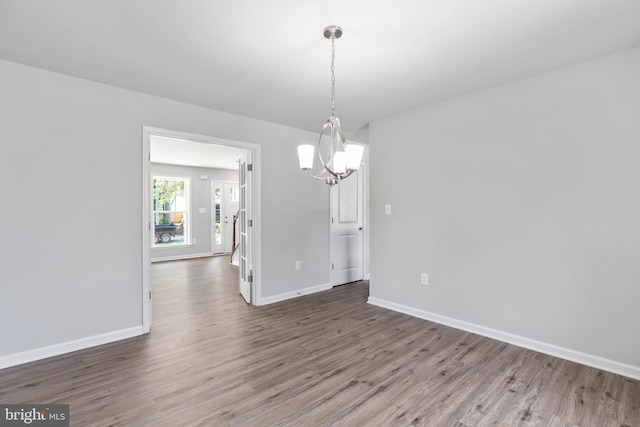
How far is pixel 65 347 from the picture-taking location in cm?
261

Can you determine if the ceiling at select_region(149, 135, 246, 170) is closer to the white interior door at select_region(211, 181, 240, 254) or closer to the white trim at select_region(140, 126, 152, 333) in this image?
the white interior door at select_region(211, 181, 240, 254)

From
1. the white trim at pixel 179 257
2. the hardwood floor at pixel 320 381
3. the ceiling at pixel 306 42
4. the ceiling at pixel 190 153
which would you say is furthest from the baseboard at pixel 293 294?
the white trim at pixel 179 257

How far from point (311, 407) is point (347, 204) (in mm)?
3426

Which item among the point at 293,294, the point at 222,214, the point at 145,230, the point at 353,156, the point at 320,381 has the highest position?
the point at 353,156

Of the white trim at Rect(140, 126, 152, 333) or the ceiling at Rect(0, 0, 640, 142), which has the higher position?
the ceiling at Rect(0, 0, 640, 142)

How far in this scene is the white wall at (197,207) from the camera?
7641 millimetres

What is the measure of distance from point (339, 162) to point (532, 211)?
1888 millimetres

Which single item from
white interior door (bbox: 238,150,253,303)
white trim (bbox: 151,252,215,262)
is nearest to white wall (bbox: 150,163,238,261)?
white trim (bbox: 151,252,215,262)

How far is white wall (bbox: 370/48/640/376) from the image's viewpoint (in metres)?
2.26

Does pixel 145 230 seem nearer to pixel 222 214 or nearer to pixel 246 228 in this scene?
pixel 246 228

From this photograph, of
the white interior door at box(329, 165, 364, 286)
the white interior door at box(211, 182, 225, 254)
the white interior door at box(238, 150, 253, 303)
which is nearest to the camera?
the white interior door at box(238, 150, 253, 303)

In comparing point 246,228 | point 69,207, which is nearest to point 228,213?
point 246,228

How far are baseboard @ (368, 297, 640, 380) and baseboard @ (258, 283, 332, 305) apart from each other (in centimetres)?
124

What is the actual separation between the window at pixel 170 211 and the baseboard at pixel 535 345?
6.30 meters
